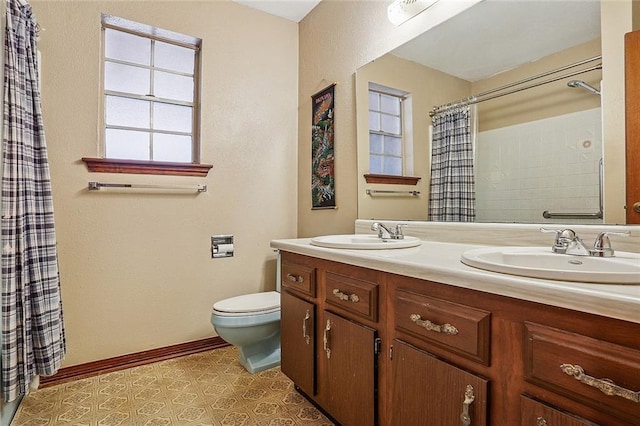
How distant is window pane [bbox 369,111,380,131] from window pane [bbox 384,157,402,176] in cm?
21

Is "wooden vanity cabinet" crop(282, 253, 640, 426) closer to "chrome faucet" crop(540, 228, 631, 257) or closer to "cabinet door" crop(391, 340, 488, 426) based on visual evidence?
"cabinet door" crop(391, 340, 488, 426)

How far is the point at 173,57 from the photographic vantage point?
2.42 metres

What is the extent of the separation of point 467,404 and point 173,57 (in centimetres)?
267

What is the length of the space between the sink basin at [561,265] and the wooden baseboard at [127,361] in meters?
2.02

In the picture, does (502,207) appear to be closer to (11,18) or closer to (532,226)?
(532,226)

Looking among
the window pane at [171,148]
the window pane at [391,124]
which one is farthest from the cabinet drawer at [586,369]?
the window pane at [171,148]

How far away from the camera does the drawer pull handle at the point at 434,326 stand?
923 mm

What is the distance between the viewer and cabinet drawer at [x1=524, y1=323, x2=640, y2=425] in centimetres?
62

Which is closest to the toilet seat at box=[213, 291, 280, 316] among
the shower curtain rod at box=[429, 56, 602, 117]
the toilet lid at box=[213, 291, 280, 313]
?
the toilet lid at box=[213, 291, 280, 313]

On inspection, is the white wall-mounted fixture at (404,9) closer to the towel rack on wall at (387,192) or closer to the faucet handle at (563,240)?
the towel rack on wall at (387,192)

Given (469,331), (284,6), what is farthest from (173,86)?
(469,331)

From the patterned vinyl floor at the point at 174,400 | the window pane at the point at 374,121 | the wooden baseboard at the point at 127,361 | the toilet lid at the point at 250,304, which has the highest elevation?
the window pane at the point at 374,121

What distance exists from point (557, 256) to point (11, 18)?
2.33 meters

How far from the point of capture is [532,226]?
1.28 meters
